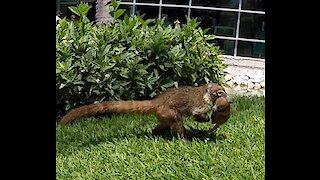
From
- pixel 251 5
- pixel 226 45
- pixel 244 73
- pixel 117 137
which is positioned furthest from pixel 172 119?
pixel 251 5

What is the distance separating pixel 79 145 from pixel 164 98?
1.66 ft

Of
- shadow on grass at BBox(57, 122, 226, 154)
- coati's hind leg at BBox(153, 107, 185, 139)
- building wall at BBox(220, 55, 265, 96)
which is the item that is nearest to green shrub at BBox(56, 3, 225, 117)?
shadow on grass at BBox(57, 122, 226, 154)

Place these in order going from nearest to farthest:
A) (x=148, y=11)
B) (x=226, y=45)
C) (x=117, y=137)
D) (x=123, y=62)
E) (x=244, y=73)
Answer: (x=117, y=137)
(x=123, y=62)
(x=244, y=73)
(x=226, y=45)
(x=148, y=11)

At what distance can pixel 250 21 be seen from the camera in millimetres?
4980

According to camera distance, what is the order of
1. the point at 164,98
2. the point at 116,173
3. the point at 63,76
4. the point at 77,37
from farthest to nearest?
the point at 77,37
the point at 63,76
the point at 164,98
the point at 116,173

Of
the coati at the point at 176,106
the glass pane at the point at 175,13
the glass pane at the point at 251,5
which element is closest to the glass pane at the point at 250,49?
the glass pane at the point at 251,5

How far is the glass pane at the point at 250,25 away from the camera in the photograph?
494 cm

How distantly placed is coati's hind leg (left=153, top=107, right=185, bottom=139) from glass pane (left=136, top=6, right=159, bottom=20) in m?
2.67

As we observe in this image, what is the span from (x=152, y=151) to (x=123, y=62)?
3.75 ft

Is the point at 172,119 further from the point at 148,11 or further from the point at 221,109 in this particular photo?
the point at 148,11

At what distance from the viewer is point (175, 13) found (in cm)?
504

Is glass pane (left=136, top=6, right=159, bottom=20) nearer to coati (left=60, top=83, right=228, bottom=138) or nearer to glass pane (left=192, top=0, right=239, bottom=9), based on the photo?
glass pane (left=192, top=0, right=239, bottom=9)
